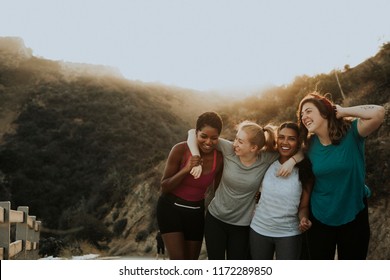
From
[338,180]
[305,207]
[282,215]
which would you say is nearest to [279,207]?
[282,215]

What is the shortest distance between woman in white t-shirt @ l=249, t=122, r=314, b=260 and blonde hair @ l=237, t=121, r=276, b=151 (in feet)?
0.68

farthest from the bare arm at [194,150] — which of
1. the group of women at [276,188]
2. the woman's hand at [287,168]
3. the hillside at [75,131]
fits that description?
the hillside at [75,131]

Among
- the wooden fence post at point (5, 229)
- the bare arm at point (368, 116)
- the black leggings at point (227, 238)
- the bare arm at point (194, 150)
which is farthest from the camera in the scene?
the wooden fence post at point (5, 229)

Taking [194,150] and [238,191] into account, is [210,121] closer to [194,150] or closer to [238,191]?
[194,150]

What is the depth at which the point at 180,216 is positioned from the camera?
4.13 metres

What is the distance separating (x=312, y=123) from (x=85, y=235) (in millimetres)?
15013

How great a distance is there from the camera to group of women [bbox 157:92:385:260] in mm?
3893

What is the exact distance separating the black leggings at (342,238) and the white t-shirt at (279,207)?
5.2 inches

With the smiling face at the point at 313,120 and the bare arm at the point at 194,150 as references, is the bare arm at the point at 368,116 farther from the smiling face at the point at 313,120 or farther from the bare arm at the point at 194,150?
the bare arm at the point at 194,150

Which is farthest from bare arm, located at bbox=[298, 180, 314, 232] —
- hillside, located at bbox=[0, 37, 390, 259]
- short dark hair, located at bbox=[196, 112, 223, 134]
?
hillside, located at bbox=[0, 37, 390, 259]

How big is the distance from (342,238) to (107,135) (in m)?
22.8

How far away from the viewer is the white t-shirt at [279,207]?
392cm

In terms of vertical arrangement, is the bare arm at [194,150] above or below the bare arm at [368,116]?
below
